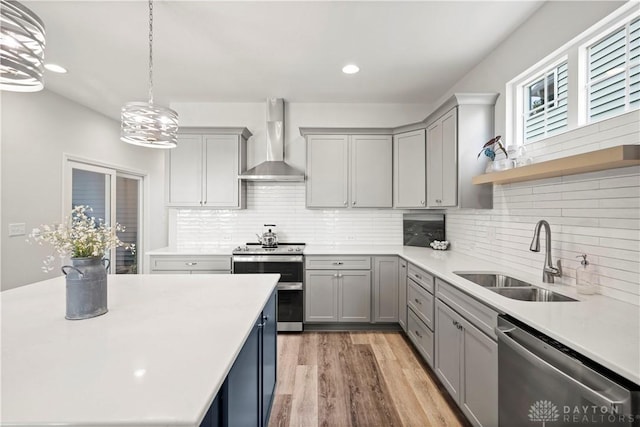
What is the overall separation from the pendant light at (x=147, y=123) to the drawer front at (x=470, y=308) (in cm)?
222

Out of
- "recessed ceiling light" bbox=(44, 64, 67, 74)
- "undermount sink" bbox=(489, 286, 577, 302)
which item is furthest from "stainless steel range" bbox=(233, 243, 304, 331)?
"recessed ceiling light" bbox=(44, 64, 67, 74)

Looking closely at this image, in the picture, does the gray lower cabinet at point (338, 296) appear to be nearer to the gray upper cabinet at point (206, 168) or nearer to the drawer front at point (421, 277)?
the drawer front at point (421, 277)

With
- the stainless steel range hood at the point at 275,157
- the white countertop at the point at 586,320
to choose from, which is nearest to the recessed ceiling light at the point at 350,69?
the stainless steel range hood at the point at 275,157

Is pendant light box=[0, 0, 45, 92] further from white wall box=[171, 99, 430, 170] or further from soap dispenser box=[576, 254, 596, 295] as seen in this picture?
white wall box=[171, 99, 430, 170]

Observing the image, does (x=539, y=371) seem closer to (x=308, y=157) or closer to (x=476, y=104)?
(x=476, y=104)

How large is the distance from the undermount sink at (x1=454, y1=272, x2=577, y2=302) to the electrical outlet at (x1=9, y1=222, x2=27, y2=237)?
173 inches

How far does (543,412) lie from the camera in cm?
124

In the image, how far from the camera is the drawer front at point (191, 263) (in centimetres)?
355

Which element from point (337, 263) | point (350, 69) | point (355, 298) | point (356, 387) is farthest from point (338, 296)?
point (350, 69)

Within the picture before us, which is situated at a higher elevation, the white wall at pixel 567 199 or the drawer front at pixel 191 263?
the white wall at pixel 567 199

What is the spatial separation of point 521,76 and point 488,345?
2.13 meters

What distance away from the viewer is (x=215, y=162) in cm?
385

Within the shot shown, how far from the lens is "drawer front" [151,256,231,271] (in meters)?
3.55

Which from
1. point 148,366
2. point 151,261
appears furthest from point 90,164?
point 148,366
